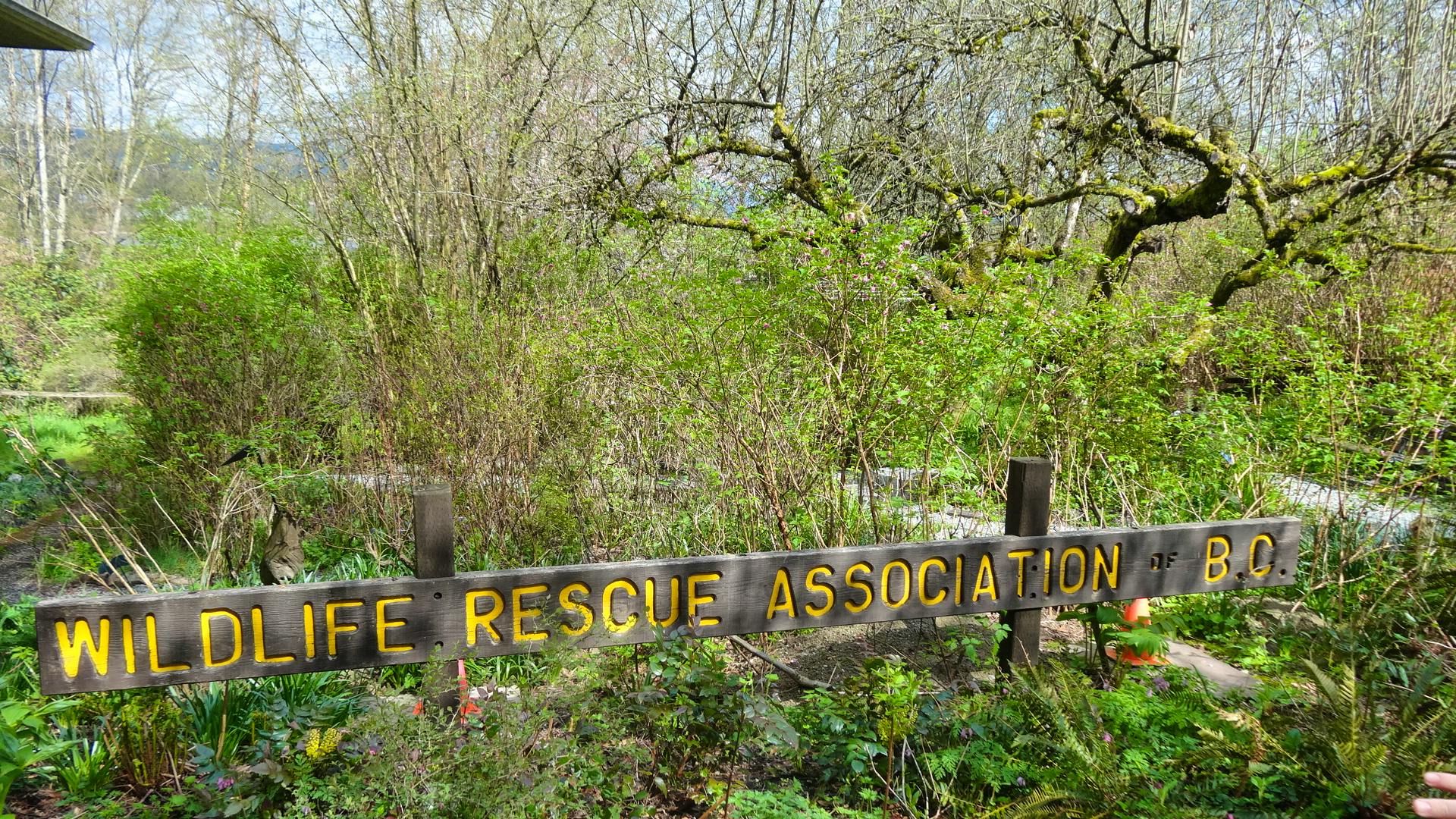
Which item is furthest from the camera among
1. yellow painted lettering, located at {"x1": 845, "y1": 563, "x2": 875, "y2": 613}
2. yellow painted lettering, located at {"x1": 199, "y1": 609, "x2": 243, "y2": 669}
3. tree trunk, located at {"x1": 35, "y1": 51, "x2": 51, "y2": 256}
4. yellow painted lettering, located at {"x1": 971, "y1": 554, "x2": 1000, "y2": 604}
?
tree trunk, located at {"x1": 35, "y1": 51, "x2": 51, "y2": 256}

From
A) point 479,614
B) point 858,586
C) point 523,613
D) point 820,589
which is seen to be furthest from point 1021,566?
point 479,614

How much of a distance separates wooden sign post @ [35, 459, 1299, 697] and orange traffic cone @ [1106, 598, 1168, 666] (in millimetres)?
254

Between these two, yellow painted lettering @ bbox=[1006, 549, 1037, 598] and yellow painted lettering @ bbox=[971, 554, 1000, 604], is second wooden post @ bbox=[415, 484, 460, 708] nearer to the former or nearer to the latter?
yellow painted lettering @ bbox=[971, 554, 1000, 604]

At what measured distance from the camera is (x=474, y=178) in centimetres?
630

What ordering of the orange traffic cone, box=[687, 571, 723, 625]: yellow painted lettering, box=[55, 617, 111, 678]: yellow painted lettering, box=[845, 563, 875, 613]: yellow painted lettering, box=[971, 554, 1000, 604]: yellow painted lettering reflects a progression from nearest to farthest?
box=[55, 617, 111, 678]: yellow painted lettering, box=[687, 571, 723, 625]: yellow painted lettering, box=[845, 563, 875, 613]: yellow painted lettering, box=[971, 554, 1000, 604]: yellow painted lettering, the orange traffic cone

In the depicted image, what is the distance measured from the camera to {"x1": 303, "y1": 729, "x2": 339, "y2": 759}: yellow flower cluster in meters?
2.35

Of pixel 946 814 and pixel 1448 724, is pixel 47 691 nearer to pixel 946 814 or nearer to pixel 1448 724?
pixel 946 814

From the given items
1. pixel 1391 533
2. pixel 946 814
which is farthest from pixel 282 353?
pixel 1391 533

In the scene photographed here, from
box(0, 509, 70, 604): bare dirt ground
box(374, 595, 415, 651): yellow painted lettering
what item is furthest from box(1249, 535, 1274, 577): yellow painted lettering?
box(0, 509, 70, 604): bare dirt ground

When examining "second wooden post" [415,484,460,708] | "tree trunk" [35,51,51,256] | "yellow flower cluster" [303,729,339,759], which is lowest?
"yellow flower cluster" [303,729,339,759]

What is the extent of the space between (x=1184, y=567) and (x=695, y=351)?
8.09ft

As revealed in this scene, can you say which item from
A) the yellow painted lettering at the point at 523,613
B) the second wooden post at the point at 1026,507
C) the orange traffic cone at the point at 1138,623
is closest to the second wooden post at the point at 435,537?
the yellow painted lettering at the point at 523,613

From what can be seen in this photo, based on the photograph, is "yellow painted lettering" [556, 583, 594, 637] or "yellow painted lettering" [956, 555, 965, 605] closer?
"yellow painted lettering" [556, 583, 594, 637]

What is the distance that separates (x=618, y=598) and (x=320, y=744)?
1045mm
